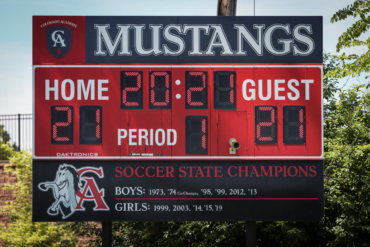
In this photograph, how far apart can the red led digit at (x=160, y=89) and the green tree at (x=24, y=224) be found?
6.26 meters

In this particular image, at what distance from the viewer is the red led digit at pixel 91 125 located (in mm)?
4863

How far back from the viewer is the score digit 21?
4863 millimetres

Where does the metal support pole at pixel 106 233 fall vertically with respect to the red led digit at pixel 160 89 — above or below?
below

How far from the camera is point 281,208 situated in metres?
4.88

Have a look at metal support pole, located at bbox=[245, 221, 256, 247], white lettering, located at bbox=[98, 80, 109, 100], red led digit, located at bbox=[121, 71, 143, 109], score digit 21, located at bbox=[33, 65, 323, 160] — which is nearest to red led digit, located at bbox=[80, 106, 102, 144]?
score digit 21, located at bbox=[33, 65, 323, 160]

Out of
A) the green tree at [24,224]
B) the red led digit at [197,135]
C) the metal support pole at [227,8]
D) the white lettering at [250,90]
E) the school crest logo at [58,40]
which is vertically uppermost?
the metal support pole at [227,8]

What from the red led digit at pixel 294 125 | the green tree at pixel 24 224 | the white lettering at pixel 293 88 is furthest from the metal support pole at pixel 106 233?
the green tree at pixel 24 224

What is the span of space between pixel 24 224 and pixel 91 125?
19.6 feet

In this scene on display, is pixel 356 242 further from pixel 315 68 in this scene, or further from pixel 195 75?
A: pixel 195 75

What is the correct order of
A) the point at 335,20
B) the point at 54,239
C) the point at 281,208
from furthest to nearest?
the point at 54,239, the point at 335,20, the point at 281,208

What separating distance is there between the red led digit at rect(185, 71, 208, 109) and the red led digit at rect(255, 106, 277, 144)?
85cm

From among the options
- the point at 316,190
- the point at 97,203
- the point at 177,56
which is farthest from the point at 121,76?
the point at 316,190

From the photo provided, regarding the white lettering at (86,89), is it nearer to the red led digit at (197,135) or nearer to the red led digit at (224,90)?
the red led digit at (197,135)

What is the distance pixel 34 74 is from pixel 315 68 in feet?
14.5
